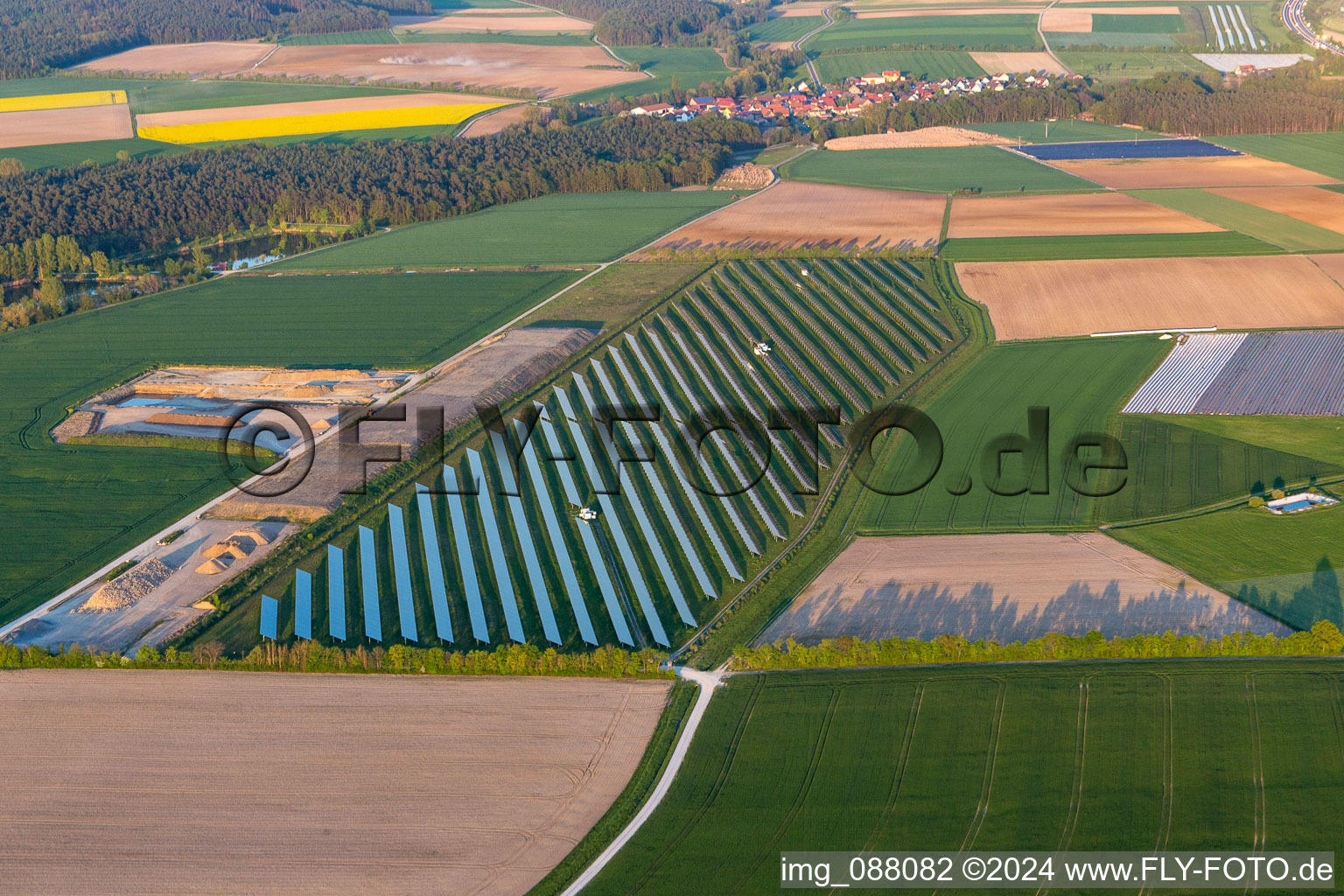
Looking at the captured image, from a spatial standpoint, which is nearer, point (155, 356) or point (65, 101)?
point (155, 356)

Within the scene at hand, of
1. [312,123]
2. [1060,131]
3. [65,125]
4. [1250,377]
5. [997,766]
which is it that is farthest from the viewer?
[65,125]

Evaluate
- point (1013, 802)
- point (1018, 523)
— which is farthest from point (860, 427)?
point (1013, 802)

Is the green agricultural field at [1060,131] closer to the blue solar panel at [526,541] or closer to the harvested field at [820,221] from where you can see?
the harvested field at [820,221]

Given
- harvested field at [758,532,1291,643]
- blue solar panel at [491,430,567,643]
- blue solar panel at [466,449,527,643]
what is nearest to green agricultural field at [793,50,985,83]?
blue solar panel at [491,430,567,643]

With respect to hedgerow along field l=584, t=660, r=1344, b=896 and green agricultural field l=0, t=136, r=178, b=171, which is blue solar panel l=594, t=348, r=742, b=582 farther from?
green agricultural field l=0, t=136, r=178, b=171

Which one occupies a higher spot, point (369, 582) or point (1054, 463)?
point (369, 582)

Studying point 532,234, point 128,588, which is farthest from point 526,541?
point 532,234

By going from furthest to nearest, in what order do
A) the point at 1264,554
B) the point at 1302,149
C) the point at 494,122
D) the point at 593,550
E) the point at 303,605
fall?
the point at 494,122 < the point at 1302,149 < the point at 593,550 < the point at 1264,554 < the point at 303,605

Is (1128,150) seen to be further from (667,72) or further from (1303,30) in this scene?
(1303,30)
